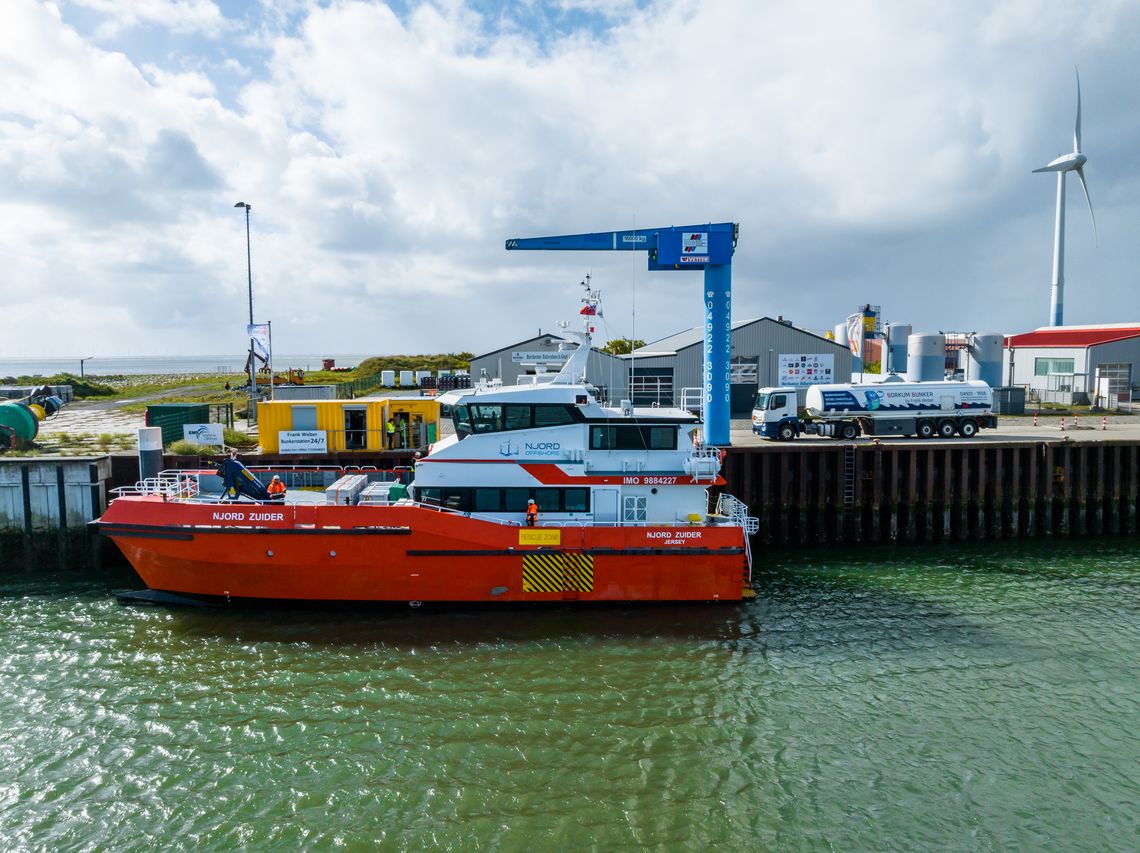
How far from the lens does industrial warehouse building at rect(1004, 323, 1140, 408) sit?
33250mm

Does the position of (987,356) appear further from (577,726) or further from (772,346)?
(577,726)

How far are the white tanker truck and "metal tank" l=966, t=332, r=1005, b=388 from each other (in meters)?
13.3

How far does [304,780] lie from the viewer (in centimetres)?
778

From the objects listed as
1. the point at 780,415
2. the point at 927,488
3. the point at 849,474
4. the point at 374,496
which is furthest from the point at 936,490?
the point at 374,496

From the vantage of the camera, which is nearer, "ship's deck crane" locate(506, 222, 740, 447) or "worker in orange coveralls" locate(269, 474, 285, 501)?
"worker in orange coveralls" locate(269, 474, 285, 501)

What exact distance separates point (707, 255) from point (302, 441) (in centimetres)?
1083

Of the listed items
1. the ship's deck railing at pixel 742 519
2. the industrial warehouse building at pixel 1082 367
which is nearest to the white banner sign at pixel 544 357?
the ship's deck railing at pixel 742 519

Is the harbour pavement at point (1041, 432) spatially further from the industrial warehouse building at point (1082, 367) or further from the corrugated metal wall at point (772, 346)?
the industrial warehouse building at point (1082, 367)

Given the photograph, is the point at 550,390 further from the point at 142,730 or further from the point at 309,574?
the point at 142,730

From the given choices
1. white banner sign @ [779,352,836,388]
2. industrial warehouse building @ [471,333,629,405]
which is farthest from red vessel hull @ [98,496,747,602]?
white banner sign @ [779,352,836,388]

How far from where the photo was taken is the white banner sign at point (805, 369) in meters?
29.5

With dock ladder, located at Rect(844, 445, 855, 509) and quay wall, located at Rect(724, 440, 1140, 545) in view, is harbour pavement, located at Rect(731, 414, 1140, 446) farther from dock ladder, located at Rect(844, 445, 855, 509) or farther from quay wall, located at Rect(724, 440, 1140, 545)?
dock ladder, located at Rect(844, 445, 855, 509)

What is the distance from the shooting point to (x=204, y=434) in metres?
18.4

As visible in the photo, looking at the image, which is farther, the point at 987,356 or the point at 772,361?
the point at 987,356
